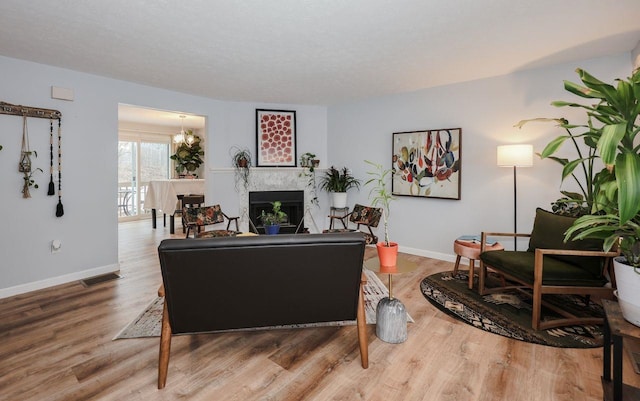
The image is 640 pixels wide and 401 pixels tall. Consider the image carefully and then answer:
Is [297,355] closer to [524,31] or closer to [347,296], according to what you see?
[347,296]

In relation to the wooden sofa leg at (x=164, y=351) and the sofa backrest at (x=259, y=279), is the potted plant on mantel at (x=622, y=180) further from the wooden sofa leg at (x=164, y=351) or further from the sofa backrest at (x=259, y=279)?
the wooden sofa leg at (x=164, y=351)

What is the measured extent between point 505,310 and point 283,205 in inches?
149

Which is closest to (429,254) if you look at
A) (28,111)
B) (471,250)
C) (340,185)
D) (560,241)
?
(471,250)

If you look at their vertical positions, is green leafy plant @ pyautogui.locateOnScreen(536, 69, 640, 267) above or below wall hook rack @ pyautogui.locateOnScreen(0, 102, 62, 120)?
below

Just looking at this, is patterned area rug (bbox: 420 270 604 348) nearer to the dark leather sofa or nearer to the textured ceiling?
the dark leather sofa

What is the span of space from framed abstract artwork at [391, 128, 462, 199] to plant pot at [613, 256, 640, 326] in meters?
2.91

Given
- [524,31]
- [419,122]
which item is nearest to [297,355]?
[524,31]

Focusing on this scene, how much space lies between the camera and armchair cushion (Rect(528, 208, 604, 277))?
2573mm

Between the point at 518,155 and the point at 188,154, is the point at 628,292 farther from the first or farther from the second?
the point at 188,154

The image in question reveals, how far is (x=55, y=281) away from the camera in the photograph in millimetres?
3523

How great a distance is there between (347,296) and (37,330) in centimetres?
248

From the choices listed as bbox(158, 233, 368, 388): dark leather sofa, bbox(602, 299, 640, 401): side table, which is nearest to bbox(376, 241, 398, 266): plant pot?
bbox(158, 233, 368, 388): dark leather sofa

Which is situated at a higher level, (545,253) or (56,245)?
(545,253)

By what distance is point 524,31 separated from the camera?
2.68 metres
